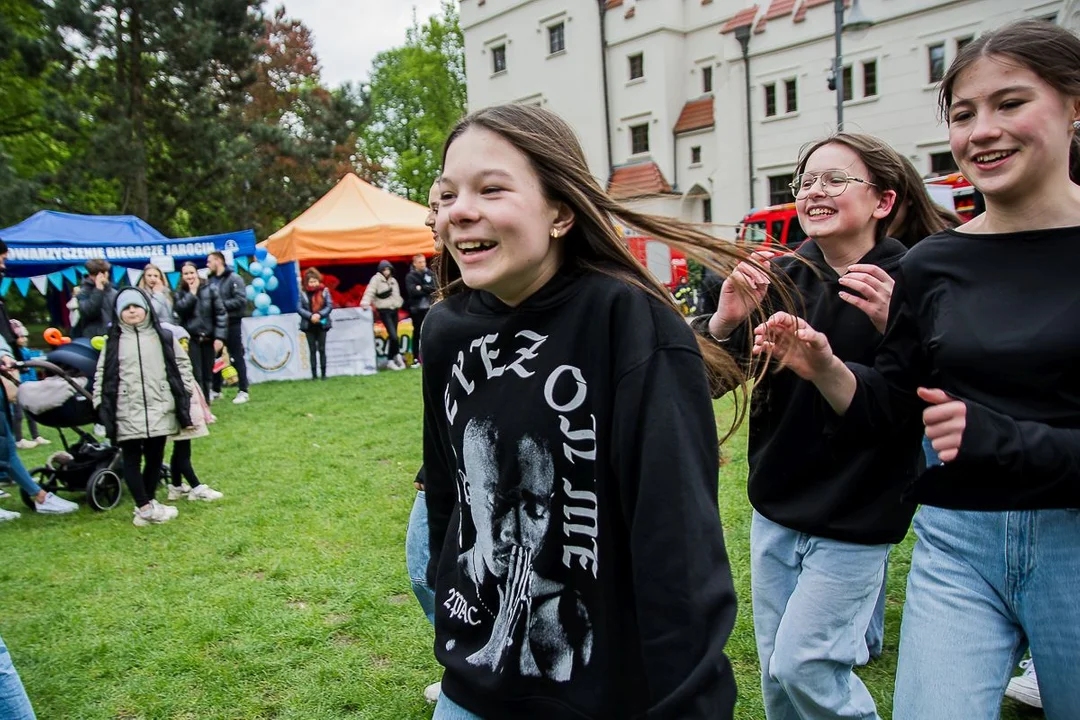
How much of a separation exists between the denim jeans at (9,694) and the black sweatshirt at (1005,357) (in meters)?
2.82

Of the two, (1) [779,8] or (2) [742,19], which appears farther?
(2) [742,19]

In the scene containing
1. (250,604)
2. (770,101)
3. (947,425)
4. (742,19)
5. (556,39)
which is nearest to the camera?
(947,425)

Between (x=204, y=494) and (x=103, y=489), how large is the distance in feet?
2.91

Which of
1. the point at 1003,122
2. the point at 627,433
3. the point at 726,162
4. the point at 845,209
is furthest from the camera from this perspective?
the point at 726,162

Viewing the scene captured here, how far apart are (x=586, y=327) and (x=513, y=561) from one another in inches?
20.0

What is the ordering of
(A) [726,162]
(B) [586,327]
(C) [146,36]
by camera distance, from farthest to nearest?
(A) [726,162] → (C) [146,36] → (B) [586,327]

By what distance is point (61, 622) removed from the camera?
14.8 feet

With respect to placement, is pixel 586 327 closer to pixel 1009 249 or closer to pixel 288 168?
pixel 1009 249

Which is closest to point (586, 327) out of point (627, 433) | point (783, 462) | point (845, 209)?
point (627, 433)

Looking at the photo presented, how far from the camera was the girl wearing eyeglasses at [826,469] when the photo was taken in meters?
2.33

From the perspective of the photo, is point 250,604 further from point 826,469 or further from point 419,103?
point 419,103

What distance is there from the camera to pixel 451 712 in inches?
67.8

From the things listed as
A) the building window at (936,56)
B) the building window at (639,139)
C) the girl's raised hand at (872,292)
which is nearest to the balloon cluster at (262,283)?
the girl's raised hand at (872,292)

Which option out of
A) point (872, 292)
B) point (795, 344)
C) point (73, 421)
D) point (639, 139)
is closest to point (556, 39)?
point (639, 139)
